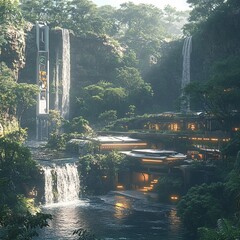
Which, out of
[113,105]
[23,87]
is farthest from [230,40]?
[23,87]

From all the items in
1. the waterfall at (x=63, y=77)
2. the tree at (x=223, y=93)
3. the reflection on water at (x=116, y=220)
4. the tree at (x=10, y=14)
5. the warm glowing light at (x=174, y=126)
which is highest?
the tree at (x=10, y=14)

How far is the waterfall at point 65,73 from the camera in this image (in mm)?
108562

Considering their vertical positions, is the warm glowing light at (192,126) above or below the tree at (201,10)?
below

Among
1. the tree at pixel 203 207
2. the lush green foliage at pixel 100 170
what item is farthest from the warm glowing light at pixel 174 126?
the tree at pixel 203 207

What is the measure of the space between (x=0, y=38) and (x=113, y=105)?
32.9 metres

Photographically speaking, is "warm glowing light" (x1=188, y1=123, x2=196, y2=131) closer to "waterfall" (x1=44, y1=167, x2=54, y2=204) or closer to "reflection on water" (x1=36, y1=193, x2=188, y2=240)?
"reflection on water" (x1=36, y1=193, x2=188, y2=240)

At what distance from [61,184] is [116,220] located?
1604 cm

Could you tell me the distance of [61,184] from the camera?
62.3 m

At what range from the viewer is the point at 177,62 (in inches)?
4464

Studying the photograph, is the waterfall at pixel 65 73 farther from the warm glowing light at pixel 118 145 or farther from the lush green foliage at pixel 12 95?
the warm glowing light at pixel 118 145

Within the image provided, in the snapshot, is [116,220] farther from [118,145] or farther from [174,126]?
[174,126]

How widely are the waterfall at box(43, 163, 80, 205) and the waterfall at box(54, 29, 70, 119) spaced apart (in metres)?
44.2

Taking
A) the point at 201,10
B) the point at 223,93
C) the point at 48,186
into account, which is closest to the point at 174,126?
the point at 223,93

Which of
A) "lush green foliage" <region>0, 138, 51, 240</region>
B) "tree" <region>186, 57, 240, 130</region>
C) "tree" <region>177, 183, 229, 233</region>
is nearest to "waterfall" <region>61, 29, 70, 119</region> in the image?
"tree" <region>186, 57, 240, 130</region>
